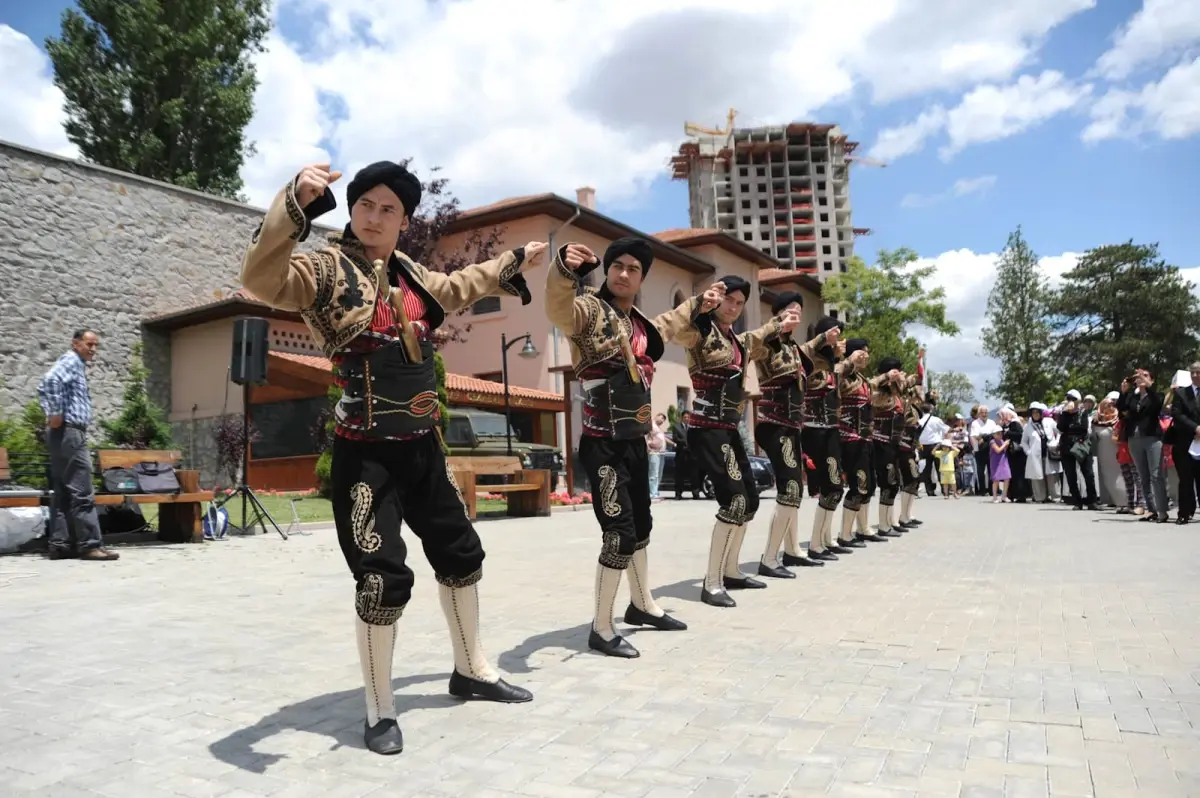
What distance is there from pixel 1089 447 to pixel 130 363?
2167 cm

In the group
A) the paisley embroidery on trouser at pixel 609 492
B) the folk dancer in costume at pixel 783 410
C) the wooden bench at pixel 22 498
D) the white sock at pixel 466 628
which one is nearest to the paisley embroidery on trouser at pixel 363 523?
the white sock at pixel 466 628

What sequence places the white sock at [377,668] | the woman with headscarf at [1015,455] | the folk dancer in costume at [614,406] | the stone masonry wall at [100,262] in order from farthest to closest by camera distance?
1. the stone masonry wall at [100,262]
2. the woman with headscarf at [1015,455]
3. the folk dancer in costume at [614,406]
4. the white sock at [377,668]

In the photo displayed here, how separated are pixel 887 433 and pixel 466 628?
790 cm

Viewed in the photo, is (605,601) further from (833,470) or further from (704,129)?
(704,129)

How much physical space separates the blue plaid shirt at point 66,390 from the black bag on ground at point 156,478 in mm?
1547

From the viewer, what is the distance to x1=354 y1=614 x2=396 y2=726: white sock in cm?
331

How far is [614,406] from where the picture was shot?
16.1ft

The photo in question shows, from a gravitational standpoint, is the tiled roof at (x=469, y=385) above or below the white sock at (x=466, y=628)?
above

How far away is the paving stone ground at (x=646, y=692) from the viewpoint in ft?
9.53

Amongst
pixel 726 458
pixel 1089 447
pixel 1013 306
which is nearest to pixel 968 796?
pixel 726 458

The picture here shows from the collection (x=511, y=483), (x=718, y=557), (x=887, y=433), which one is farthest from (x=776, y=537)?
(x=511, y=483)

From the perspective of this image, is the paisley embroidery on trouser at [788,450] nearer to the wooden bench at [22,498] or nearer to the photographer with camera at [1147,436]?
the photographer with camera at [1147,436]

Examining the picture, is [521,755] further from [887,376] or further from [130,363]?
[130,363]

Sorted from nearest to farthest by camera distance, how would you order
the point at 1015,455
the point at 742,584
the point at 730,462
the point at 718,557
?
the point at 730,462 < the point at 718,557 < the point at 742,584 < the point at 1015,455
